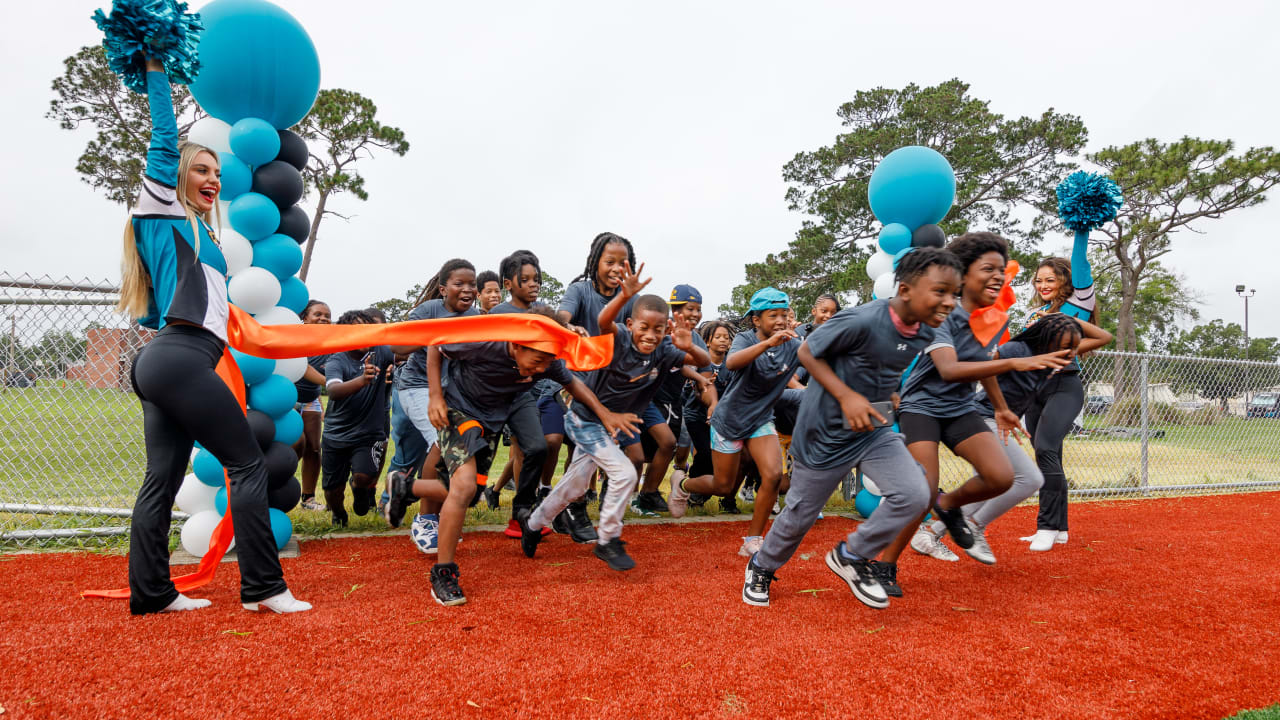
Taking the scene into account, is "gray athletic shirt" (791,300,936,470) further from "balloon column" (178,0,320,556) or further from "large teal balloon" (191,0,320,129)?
"large teal balloon" (191,0,320,129)

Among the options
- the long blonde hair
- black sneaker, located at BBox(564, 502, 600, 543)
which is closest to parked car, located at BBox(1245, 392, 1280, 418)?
black sneaker, located at BBox(564, 502, 600, 543)

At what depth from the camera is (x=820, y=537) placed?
5750 millimetres

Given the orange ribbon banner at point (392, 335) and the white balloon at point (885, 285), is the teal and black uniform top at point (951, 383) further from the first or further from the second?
the white balloon at point (885, 285)

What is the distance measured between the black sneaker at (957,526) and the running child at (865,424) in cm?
96

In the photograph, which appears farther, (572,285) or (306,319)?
(306,319)

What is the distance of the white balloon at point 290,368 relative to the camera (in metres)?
4.96

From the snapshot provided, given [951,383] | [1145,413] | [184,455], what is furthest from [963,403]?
[1145,413]

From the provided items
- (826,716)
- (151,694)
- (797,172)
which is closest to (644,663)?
(826,716)

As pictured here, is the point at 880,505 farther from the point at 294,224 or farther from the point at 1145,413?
the point at 1145,413

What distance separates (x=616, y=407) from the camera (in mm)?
4859

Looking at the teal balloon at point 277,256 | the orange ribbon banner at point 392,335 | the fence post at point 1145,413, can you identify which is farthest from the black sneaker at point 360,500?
the fence post at point 1145,413

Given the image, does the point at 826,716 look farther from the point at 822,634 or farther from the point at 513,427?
the point at 513,427

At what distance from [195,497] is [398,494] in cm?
129

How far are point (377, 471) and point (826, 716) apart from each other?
449 centimetres
